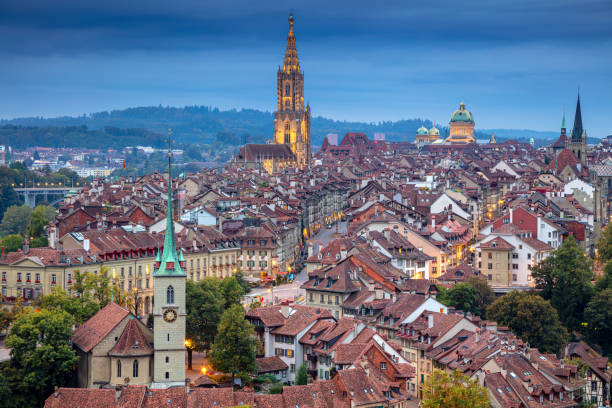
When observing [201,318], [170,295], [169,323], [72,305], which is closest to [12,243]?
[72,305]

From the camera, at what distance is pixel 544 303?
304 feet

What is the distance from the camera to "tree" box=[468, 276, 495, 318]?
100 m

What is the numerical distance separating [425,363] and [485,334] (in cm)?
502

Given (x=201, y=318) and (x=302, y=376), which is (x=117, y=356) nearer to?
(x=201, y=318)

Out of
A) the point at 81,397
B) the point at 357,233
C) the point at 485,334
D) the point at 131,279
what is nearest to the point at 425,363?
the point at 485,334

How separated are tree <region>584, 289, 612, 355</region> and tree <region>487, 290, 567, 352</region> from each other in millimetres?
8846

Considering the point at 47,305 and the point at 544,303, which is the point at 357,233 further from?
the point at 47,305

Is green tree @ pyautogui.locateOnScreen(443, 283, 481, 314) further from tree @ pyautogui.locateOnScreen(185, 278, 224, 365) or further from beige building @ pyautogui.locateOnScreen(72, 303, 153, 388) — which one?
beige building @ pyautogui.locateOnScreen(72, 303, 153, 388)

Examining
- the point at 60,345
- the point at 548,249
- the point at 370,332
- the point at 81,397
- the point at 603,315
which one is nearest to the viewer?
the point at 81,397

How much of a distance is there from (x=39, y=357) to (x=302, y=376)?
18.9 m

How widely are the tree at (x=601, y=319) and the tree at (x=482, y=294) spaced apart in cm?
935

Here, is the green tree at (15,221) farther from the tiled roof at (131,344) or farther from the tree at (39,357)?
the tiled roof at (131,344)

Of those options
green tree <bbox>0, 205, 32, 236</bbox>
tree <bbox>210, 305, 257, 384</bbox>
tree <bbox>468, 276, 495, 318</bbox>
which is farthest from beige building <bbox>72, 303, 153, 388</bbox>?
green tree <bbox>0, 205, 32, 236</bbox>

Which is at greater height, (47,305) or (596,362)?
(47,305)
